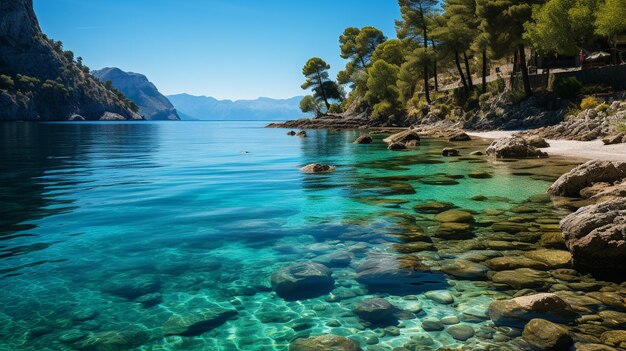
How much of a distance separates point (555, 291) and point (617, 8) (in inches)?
1526

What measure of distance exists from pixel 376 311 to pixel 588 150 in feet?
84.2

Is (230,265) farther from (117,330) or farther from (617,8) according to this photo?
(617,8)

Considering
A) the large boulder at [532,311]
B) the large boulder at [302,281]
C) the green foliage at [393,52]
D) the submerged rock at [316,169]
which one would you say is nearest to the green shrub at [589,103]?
the submerged rock at [316,169]

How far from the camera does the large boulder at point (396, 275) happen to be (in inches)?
294

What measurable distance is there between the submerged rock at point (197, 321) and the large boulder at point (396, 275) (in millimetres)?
2570

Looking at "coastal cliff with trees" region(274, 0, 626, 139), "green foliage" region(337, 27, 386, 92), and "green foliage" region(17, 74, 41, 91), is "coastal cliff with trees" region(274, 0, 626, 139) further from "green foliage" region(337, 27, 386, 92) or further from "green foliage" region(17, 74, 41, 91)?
"green foliage" region(17, 74, 41, 91)

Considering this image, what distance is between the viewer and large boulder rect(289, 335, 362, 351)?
213 inches

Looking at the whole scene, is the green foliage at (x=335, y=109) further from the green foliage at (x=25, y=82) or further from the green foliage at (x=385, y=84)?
the green foliage at (x=25, y=82)

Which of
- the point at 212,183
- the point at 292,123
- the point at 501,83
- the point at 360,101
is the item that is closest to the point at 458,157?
the point at 212,183

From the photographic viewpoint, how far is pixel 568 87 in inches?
1736

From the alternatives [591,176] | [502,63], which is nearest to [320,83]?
[502,63]

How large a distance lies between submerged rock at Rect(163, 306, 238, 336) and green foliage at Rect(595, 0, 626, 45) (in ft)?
138

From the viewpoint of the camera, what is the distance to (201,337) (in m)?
5.94

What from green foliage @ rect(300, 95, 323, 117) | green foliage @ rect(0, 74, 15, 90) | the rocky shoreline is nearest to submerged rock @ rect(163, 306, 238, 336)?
the rocky shoreline
